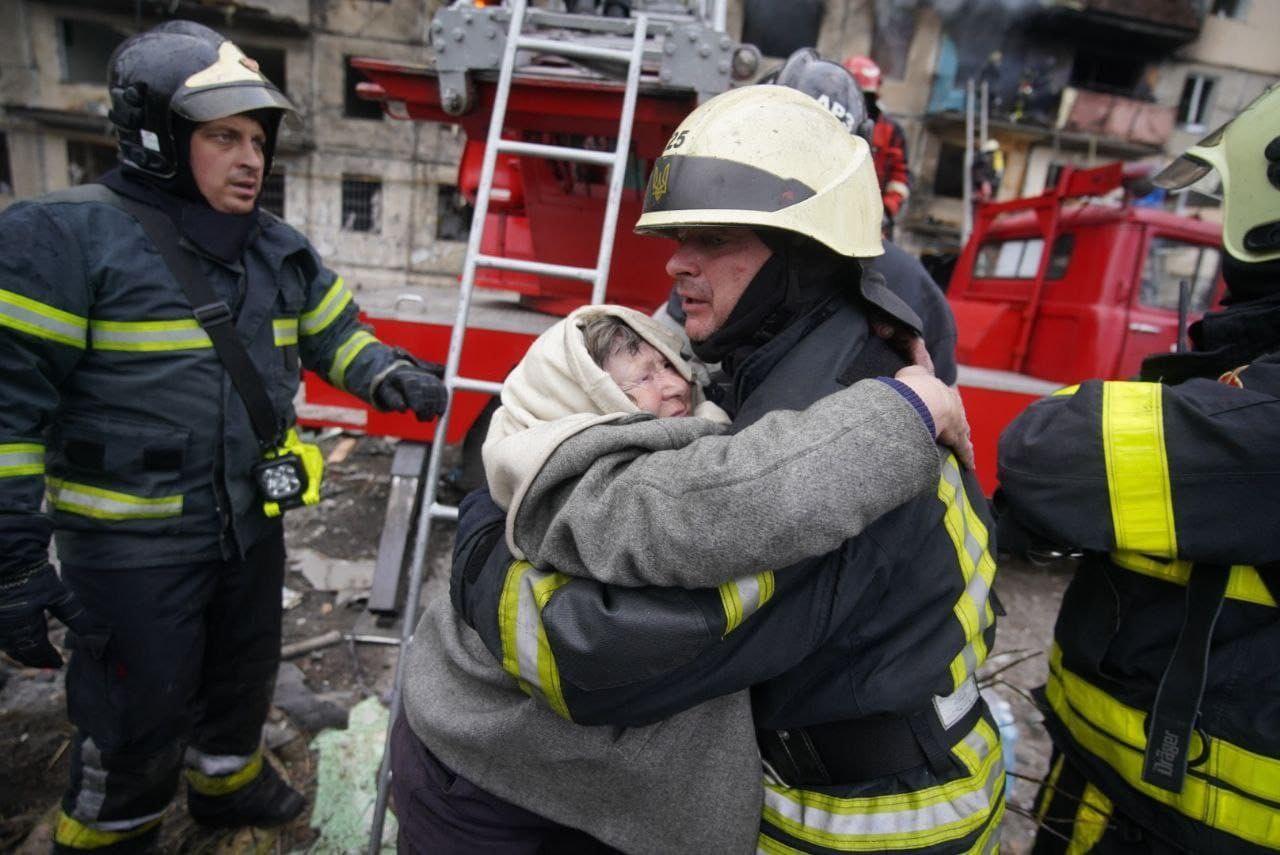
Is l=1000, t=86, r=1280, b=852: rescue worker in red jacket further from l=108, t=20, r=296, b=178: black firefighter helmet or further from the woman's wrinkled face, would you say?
l=108, t=20, r=296, b=178: black firefighter helmet

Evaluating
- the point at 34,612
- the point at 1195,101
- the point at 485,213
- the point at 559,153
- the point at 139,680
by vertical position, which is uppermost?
the point at 1195,101

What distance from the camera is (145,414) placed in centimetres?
194

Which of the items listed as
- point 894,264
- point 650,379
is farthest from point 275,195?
point 650,379

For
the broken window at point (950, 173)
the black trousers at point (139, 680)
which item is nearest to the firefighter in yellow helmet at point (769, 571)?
the black trousers at point (139, 680)

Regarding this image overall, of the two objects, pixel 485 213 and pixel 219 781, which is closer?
pixel 219 781

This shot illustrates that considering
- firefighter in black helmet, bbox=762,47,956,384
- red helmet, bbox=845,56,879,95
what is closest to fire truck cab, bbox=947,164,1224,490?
red helmet, bbox=845,56,879,95

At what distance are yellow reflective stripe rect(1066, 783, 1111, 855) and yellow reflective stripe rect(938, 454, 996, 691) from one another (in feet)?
1.92

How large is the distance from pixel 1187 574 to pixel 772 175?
1092 mm

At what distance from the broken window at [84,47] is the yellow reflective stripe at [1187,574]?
2471 cm

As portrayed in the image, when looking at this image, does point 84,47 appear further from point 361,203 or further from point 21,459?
point 21,459

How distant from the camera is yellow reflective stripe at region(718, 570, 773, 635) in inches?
40.1

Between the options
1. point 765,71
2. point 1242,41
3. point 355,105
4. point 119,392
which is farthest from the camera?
point 1242,41

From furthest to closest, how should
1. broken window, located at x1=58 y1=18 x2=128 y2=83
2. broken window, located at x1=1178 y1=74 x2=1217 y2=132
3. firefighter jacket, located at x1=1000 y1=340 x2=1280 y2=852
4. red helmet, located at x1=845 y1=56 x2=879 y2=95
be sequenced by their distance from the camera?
broken window, located at x1=1178 y1=74 x2=1217 y2=132 → broken window, located at x1=58 y1=18 x2=128 y2=83 → red helmet, located at x1=845 y1=56 x2=879 y2=95 → firefighter jacket, located at x1=1000 y1=340 x2=1280 y2=852

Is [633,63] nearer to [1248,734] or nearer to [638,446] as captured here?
[638,446]
